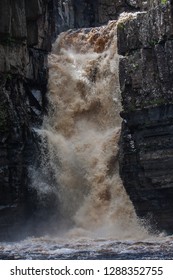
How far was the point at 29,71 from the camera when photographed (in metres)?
23.7

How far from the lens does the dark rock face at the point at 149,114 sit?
20.1 m

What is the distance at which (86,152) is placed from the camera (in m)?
22.5

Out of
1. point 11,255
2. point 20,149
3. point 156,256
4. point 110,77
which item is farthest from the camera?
point 110,77

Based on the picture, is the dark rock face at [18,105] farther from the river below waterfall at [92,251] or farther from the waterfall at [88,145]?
the river below waterfall at [92,251]

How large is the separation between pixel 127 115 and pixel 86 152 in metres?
2.63

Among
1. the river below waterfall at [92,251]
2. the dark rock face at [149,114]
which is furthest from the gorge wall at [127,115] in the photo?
the river below waterfall at [92,251]

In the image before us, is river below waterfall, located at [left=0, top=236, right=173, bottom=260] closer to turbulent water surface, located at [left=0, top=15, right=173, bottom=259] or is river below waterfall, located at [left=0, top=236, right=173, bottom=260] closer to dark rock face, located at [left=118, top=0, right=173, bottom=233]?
turbulent water surface, located at [left=0, top=15, right=173, bottom=259]

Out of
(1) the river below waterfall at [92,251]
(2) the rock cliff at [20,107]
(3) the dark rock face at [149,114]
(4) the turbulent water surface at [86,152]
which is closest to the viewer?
(1) the river below waterfall at [92,251]

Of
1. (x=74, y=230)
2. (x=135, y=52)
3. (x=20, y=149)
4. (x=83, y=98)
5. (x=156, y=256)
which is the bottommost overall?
(x=74, y=230)

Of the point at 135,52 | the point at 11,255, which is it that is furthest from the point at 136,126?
the point at 11,255

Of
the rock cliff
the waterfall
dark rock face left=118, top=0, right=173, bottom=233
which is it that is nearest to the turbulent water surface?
the waterfall

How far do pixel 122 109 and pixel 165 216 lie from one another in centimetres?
442

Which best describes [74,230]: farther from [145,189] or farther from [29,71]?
[29,71]

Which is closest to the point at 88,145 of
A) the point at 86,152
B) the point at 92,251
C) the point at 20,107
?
the point at 86,152
